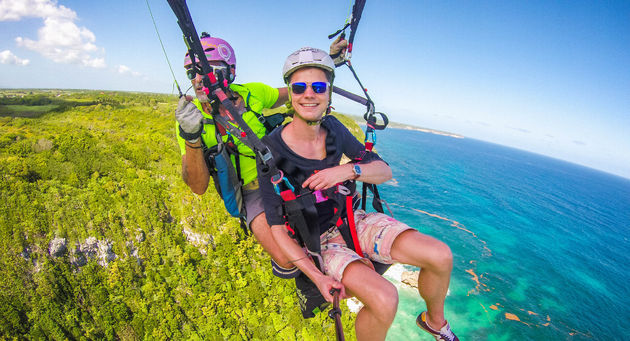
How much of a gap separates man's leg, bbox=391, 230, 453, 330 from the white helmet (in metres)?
2.15

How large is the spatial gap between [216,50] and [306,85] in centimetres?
195

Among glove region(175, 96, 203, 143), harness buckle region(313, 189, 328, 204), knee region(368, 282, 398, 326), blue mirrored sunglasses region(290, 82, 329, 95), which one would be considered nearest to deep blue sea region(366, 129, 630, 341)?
knee region(368, 282, 398, 326)

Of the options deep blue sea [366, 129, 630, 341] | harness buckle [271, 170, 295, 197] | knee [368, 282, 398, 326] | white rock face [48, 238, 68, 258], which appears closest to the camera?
knee [368, 282, 398, 326]

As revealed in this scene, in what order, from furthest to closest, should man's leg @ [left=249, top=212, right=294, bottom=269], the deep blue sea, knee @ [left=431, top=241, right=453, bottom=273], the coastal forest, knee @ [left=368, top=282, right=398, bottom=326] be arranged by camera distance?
the deep blue sea → the coastal forest → man's leg @ [left=249, top=212, right=294, bottom=269] → knee @ [left=431, top=241, right=453, bottom=273] → knee @ [left=368, top=282, right=398, bottom=326]

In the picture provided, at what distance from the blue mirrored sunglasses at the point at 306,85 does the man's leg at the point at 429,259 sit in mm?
1931

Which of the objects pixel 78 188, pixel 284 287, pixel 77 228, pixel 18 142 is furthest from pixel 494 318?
pixel 18 142

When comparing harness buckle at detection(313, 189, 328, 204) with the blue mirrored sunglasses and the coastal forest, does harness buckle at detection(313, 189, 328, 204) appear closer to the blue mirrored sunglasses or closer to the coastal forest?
the blue mirrored sunglasses

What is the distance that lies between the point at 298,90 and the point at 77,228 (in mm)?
22630

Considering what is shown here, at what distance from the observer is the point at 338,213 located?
9.95 feet

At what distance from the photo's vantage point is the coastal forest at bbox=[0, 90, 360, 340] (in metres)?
15.9

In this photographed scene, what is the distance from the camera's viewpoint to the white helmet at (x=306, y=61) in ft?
8.66

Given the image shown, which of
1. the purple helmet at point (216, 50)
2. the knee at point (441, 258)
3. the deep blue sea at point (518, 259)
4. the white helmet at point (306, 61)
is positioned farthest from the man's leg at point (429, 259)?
the deep blue sea at point (518, 259)

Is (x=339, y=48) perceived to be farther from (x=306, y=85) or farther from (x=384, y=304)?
(x=384, y=304)

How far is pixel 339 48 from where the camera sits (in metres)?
3.99
